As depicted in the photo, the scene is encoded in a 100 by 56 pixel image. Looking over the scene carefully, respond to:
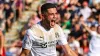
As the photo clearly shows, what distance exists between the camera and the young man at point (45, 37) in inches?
248

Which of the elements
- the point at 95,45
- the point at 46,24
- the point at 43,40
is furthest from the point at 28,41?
the point at 95,45

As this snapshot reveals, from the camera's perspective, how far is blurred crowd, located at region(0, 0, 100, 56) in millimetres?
13328

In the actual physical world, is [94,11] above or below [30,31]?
above

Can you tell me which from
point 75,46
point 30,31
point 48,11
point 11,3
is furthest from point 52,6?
point 11,3

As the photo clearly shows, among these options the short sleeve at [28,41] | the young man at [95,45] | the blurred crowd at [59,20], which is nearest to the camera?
the short sleeve at [28,41]

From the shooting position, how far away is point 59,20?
13.5 meters

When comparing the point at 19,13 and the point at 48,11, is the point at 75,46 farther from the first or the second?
the point at 48,11

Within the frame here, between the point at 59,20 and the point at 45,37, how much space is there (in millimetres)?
7032

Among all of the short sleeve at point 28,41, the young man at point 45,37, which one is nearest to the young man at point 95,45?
the young man at point 45,37

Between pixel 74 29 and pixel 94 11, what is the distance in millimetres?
1340

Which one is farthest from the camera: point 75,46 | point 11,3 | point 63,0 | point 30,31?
point 11,3

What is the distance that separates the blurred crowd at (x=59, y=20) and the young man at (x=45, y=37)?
631 centimetres

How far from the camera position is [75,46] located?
13.1 metres

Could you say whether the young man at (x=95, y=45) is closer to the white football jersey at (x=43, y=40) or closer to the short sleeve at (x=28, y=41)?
the white football jersey at (x=43, y=40)
